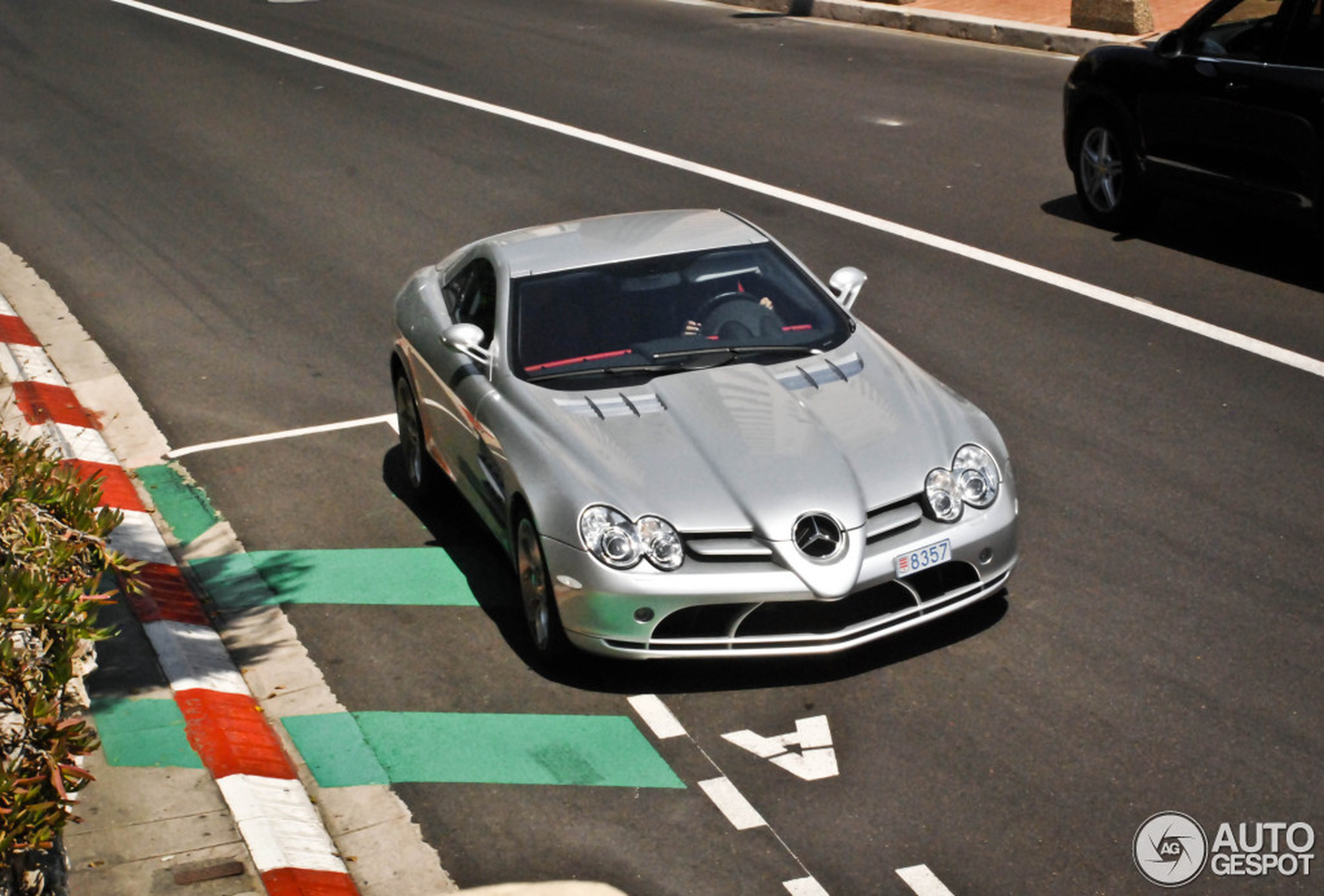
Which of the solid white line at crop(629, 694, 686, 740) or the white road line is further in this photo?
the solid white line at crop(629, 694, 686, 740)

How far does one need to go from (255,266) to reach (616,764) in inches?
328

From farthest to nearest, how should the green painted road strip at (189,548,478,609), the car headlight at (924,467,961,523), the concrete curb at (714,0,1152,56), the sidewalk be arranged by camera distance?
the sidewalk < the concrete curb at (714,0,1152,56) < the green painted road strip at (189,548,478,609) < the car headlight at (924,467,961,523)

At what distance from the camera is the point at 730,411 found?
7.21 metres

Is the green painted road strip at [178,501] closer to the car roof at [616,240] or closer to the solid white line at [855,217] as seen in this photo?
the car roof at [616,240]

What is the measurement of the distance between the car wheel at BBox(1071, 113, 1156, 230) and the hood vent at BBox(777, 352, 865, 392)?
18.7 ft

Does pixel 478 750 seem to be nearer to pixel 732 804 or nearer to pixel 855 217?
pixel 732 804

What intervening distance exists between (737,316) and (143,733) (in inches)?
129

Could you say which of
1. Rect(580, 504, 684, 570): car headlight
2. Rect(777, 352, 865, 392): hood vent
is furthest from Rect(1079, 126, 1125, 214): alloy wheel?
Rect(580, 504, 684, 570): car headlight

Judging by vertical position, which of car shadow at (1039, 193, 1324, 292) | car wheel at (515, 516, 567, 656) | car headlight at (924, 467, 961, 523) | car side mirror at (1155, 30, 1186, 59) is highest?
car side mirror at (1155, 30, 1186, 59)

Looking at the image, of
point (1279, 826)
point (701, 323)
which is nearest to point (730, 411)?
point (701, 323)

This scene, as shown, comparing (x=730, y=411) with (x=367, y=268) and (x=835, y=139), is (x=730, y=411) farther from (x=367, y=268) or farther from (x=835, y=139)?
(x=835, y=139)

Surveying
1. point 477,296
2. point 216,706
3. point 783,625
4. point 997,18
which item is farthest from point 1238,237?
point 997,18

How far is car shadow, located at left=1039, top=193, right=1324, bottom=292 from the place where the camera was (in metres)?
11.3

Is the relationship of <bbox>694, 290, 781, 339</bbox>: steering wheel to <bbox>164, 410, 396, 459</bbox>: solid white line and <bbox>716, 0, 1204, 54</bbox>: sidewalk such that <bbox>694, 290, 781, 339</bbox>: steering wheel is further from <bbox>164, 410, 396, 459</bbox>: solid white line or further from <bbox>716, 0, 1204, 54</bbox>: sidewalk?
<bbox>716, 0, 1204, 54</bbox>: sidewalk
